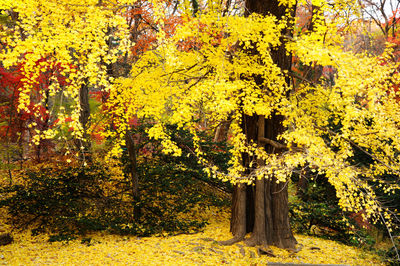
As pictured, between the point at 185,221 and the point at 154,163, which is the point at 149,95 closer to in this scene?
the point at 154,163

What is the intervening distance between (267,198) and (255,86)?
2.73 meters

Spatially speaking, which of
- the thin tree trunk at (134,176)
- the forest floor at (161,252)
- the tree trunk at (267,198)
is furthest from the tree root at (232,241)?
the thin tree trunk at (134,176)

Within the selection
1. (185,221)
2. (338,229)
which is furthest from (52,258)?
(338,229)

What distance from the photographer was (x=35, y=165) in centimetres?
1021

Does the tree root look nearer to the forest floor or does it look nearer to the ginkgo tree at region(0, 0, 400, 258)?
the ginkgo tree at region(0, 0, 400, 258)

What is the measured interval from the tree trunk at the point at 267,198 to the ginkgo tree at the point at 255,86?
0.08 feet

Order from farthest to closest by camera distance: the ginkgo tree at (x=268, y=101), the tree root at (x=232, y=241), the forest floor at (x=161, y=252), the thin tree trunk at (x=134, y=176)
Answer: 1. the thin tree trunk at (x=134, y=176)
2. the tree root at (x=232, y=241)
3. the forest floor at (x=161, y=252)
4. the ginkgo tree at (x=268, y=101)

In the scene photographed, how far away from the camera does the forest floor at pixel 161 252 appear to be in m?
5.98

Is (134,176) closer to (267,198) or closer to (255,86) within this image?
(267,198)

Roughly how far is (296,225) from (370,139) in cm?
416

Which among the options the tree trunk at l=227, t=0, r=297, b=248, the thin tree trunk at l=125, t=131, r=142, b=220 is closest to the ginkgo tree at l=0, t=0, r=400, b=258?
the tree trunk at l=227, t=0, r=297, b=248

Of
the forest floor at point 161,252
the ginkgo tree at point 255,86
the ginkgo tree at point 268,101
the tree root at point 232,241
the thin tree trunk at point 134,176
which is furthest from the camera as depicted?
the thin tree trunk at point 134,176

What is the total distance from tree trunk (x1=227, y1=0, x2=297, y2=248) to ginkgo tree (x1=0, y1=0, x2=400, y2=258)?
0.02m

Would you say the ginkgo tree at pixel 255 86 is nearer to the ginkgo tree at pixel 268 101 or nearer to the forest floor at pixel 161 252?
the ginkgo tree at pixel 268 101
